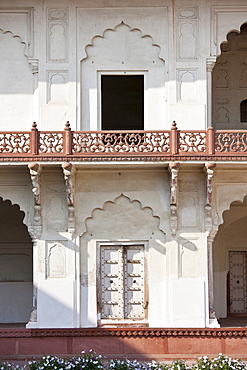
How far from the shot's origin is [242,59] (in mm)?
17703

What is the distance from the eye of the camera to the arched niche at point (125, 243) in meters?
15.4

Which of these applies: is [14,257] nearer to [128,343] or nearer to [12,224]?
[12,224]

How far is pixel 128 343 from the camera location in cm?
1488

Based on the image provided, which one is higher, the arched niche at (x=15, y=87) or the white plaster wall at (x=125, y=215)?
the arched niche at (x=15, y=87)

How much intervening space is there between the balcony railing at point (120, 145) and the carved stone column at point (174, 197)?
211 millimetres

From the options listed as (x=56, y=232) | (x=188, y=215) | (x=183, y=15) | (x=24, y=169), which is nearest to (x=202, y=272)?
(x=188, y=215)

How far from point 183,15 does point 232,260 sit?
590 cm

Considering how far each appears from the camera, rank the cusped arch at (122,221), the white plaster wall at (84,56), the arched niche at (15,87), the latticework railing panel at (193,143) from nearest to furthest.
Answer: the latticework railing panel at (193,143) → the cusped arch at (122,221) → the white plaster wall at (84,56) → the arched niche at (15,87)

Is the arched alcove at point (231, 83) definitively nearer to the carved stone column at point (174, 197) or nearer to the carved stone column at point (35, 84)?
the carved stone column at point (174, 197)

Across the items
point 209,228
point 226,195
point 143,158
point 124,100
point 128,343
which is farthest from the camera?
point 124,100

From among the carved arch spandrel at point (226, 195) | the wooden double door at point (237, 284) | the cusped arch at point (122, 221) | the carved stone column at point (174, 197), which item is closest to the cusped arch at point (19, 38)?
the cusped arch at point (122, 221)

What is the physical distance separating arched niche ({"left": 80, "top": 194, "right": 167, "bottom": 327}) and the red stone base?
528 mm

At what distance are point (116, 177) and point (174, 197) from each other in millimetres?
1248

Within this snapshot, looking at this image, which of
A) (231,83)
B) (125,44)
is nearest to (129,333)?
(125,44)
